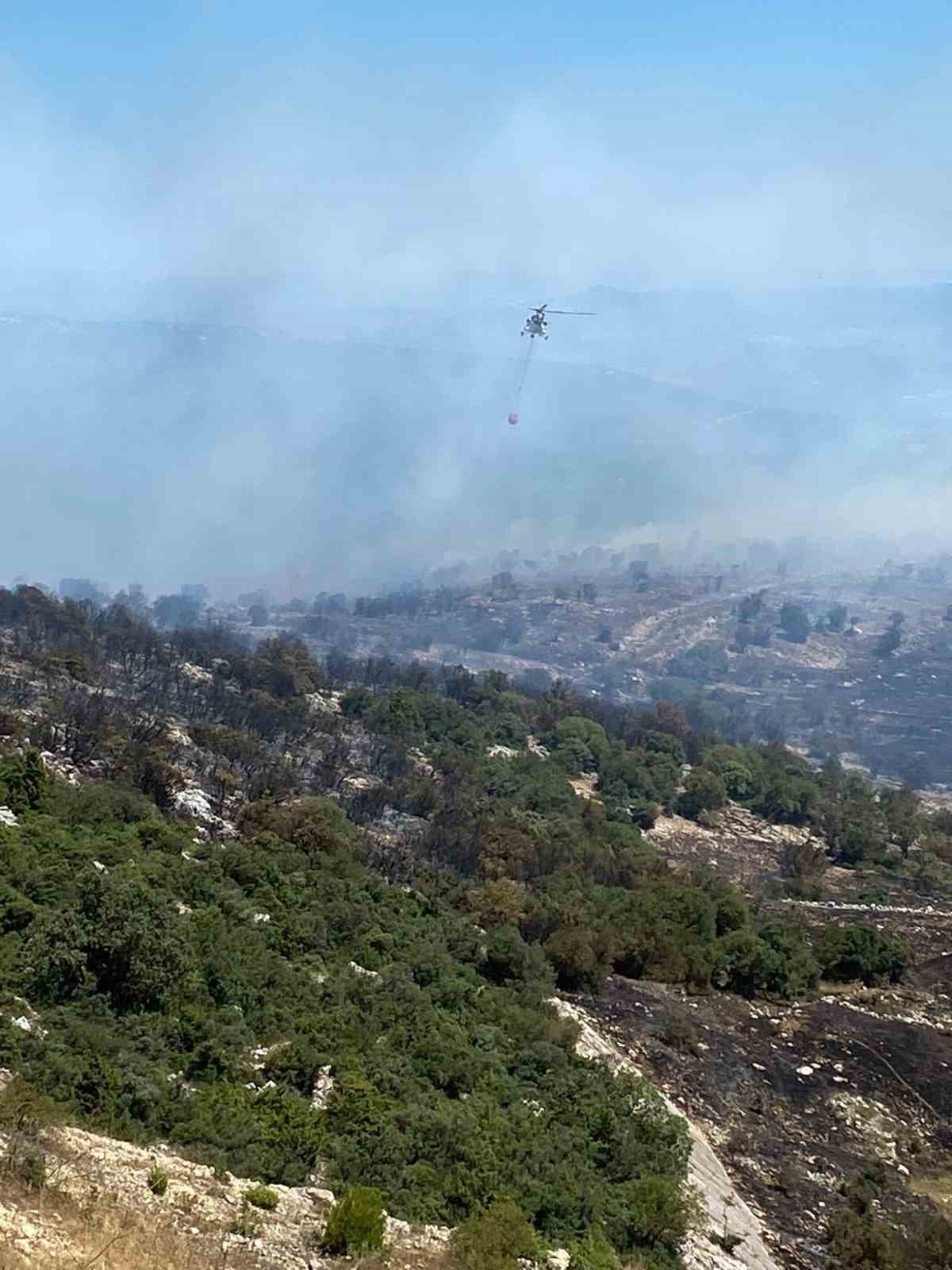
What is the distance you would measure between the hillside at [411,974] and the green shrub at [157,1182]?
972mm

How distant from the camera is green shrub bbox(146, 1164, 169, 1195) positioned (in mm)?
8766

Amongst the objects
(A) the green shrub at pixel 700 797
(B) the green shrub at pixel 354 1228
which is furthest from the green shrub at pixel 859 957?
(A) the green shrub at pixel 700 797

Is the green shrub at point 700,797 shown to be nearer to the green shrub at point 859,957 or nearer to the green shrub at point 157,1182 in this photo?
the green shrub at point 859,957

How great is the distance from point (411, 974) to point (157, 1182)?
927 cm

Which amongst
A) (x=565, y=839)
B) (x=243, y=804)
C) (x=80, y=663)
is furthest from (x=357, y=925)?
(x=80, y=663)

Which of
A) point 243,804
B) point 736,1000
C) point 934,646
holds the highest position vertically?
point 934,646

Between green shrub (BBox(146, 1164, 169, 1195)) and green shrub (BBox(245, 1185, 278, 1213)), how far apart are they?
2.65 ft

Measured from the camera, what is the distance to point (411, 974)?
58.5 ft

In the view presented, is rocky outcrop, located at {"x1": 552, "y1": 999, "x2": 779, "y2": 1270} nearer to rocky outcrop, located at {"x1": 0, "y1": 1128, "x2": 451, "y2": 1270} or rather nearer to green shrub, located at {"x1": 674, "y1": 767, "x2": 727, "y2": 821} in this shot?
rocky outcrop, located at {"x1": 0, "y1": 1128, "x2": 451, "y2": 1270}

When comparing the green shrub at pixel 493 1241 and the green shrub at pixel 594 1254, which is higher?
the green shrub at pixel 493 1241

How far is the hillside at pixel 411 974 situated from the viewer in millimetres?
11383

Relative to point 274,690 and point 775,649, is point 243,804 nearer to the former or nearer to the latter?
point 274,690

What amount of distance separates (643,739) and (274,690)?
72.4ft

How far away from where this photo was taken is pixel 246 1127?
35.5 ft
